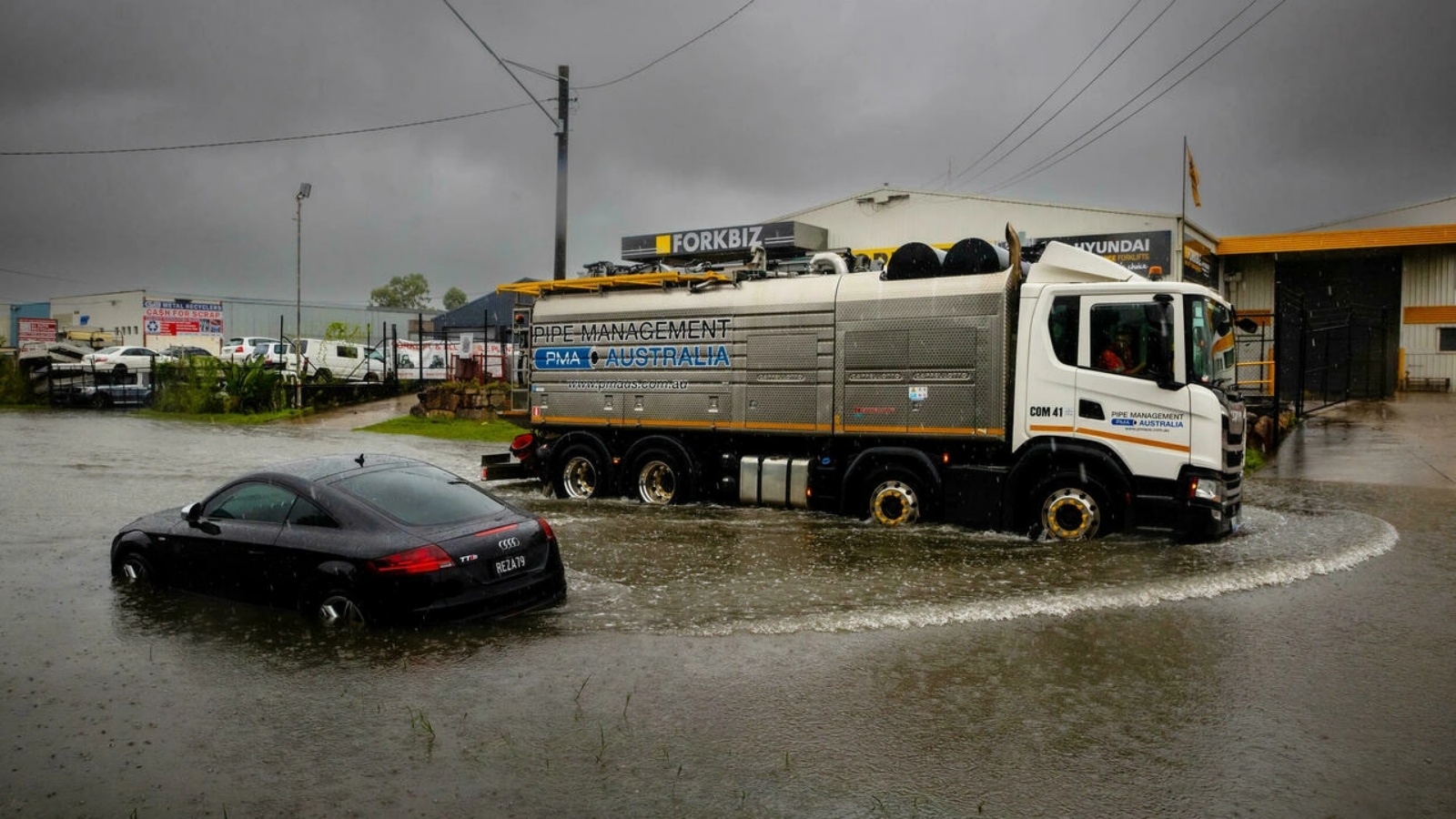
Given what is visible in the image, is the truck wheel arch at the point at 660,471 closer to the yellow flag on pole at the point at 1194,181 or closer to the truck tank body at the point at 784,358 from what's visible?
the truck tank body at the point at 784,358

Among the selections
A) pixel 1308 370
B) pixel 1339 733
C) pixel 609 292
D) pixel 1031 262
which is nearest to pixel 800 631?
pixel 1339 733

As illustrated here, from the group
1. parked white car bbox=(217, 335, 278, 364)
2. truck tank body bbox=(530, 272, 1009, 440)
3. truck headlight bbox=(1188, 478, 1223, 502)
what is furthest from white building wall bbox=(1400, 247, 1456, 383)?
parked white car bbox=(217, 335, 278, 364)

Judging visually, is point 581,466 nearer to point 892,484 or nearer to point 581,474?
point 581,474

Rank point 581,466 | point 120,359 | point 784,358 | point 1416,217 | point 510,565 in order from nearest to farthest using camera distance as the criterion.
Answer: point 510,565
point 784,358
point 581,466
point 1416,217
point 120,359

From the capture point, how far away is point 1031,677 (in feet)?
21.6

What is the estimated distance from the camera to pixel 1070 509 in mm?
11406

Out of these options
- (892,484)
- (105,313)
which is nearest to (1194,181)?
(892,484)

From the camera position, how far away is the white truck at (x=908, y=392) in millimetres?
10969

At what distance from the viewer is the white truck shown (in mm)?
10969

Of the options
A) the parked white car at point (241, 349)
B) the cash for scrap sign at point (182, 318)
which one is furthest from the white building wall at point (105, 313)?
the parked white car at point (241, 349)

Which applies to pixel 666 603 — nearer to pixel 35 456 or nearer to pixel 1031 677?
pixel 1031 677

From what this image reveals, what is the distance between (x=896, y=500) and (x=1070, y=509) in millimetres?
2112

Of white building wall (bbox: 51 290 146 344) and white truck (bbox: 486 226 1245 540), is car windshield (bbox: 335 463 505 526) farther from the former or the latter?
white building wall (bbox: 51 290 146 344)

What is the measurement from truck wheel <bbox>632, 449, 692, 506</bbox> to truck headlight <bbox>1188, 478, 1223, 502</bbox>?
665 centimetres
